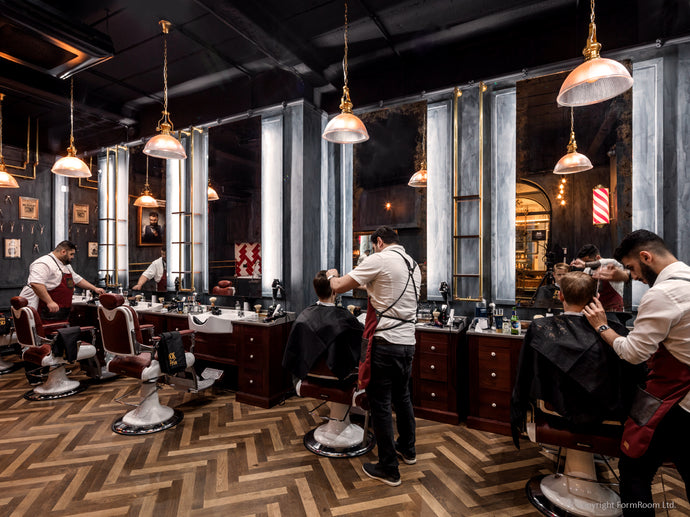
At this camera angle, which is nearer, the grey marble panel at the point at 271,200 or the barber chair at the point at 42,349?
the barber chair at the point at 42,349

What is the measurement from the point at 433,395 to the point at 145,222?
4.19 meters

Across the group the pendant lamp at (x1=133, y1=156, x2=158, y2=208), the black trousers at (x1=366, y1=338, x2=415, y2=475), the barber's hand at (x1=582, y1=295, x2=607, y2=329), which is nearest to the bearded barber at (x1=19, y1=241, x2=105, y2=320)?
the pendant lamp at (x1=133, y1=156, x2=158, y2=208)

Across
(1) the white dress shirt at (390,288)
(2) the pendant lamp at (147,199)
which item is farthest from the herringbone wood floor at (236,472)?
(2) the pendant lamp at (147,199)

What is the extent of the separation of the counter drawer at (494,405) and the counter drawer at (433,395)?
0.25 meters

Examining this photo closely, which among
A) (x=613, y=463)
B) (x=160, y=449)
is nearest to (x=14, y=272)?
(x=160, y=449)

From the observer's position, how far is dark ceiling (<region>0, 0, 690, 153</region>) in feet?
8.76

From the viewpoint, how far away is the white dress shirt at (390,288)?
2.06 metres

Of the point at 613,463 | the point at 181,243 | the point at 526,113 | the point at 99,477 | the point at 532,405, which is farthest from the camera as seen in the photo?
the point at 181,243

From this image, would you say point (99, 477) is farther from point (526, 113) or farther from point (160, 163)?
point (526, 113)

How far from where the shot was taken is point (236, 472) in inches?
83.3

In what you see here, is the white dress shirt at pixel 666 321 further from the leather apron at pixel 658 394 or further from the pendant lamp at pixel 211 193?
the pendant lamp at pixel 211 193

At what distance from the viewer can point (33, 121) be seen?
507cm

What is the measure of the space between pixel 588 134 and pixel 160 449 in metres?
3.89

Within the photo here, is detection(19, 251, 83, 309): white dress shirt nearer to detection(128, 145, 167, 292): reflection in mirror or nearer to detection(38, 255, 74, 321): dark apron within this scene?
detection(38, 255, 74, 321): dark apron
